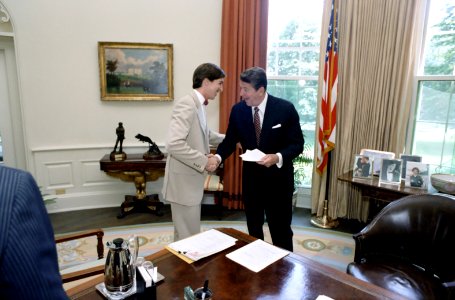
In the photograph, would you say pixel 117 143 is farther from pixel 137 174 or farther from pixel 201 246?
pixel 201 246

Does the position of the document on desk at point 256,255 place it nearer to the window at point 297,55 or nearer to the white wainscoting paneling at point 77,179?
the window at point 297,55

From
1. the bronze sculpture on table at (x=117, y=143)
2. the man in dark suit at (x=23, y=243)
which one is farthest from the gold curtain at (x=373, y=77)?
the man in dark suit at (x=23, y=243)

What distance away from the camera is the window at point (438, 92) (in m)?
3.29

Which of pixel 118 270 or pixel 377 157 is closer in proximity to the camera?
pixel 118 270

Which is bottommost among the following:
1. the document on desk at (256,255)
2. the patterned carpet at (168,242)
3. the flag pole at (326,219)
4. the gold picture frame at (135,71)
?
the patterned carpet at (168,242)

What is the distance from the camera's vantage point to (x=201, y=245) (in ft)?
5.24

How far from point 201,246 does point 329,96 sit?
2.77 m

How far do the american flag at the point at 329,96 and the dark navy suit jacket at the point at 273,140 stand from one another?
1444 millimetres

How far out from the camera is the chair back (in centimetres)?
185

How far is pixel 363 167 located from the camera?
127 inches

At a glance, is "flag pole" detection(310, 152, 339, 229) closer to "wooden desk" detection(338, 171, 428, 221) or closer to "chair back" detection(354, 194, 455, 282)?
"wooden desk" detection(338, 171, 428, 221)

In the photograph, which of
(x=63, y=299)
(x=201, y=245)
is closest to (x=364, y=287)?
(x=201, y=245)

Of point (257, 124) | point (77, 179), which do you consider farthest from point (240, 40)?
point (77, 179)

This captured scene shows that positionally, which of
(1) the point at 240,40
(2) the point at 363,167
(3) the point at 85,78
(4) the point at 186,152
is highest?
(1) the point at 240,40
